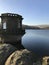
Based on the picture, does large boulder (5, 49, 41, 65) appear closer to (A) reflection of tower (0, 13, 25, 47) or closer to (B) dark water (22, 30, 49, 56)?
(A) reflection of tower (0, 13, 25, 47)

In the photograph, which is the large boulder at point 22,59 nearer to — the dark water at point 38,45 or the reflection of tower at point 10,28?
the reflection of tower at point 10,28

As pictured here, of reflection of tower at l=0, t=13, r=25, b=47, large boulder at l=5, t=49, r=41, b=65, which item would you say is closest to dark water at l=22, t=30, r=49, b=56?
reflection of tower at l=0, t=13, r=25, b=47

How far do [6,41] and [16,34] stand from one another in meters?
3.35

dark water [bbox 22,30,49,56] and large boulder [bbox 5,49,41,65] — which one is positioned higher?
large boulder [bbox 5,49,41,65]

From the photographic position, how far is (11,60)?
47.9 feet

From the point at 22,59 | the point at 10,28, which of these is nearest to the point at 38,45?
the point at 10,28

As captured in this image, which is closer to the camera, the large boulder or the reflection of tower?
the large boulder

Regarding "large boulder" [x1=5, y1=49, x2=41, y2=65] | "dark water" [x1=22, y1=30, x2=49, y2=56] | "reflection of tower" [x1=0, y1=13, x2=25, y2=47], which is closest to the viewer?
"large boulder" [x1=5, y1=49, x2=41, y2=65]

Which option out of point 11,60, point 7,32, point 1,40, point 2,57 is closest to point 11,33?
point 7,32

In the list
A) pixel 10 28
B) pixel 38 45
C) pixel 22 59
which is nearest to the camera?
pixel 22 59

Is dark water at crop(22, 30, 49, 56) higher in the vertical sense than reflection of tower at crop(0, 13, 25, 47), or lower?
lower

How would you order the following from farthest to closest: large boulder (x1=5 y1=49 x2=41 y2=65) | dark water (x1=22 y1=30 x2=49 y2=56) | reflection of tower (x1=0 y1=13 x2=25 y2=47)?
dark water (x1=22 y1=30 x2=49 y2=56), reflection of tower (x1=0 y1=13 x2=25 y2=47), large boulder (x1=5 y1=49 x2=41 y2=65)

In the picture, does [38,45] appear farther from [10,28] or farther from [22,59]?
[22,59]

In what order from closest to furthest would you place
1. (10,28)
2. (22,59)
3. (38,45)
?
(22,59) → (10,28) → (38,45)
